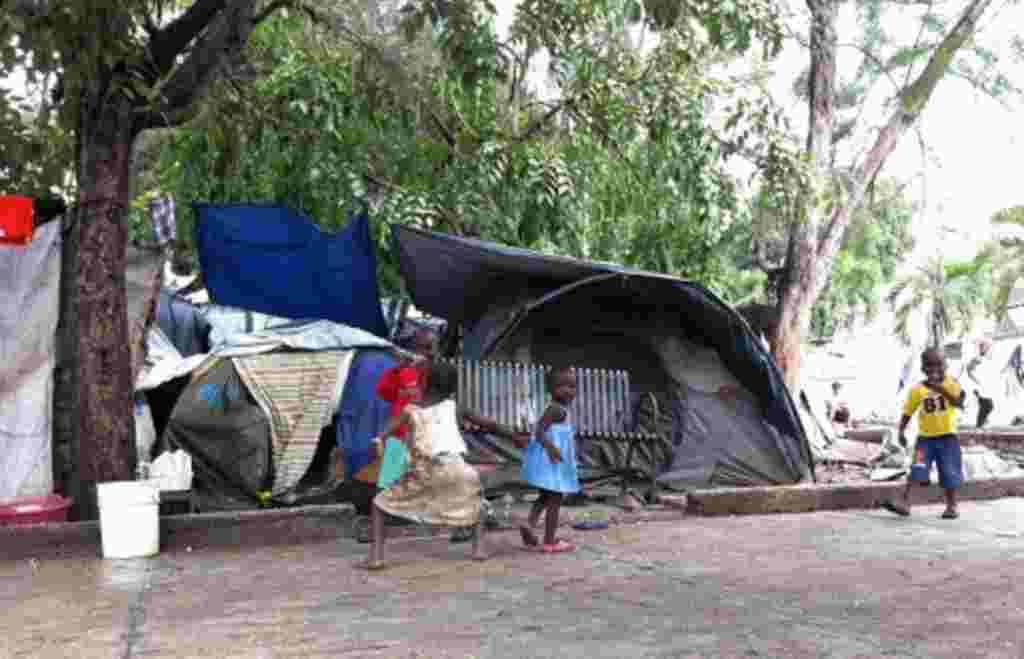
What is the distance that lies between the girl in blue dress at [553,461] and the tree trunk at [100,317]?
3030 mm

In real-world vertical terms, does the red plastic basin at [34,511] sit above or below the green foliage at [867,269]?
below

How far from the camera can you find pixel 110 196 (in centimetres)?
800

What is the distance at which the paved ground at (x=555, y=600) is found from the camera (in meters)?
4.48

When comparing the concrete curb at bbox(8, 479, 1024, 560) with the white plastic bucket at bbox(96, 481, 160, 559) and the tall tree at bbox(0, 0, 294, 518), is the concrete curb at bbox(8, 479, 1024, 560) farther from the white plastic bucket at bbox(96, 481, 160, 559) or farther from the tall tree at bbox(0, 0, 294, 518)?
the tall tree at bbox(0, 0, 294, 518)

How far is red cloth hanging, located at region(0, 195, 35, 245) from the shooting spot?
7777 mm

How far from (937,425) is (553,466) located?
12.1 ft

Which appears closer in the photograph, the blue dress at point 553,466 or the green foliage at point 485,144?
the blue dress at point 553,466

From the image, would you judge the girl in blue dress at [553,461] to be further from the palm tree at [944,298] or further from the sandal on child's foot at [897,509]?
the palm tree at [944,298]

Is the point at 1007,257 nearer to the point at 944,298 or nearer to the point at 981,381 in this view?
the point at 944,298

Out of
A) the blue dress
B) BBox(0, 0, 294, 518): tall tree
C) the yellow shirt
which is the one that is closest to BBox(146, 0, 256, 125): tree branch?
BBox(0, 0, 294, 518): tall tree

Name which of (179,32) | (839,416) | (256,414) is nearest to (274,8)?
(179,32)

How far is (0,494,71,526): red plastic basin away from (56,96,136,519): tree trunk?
0.20 metres

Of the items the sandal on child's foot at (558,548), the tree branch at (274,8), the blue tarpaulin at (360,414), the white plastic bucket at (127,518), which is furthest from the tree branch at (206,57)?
the sandal on child's foot at (558,548)

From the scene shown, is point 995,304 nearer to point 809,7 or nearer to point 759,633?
point 809,7
